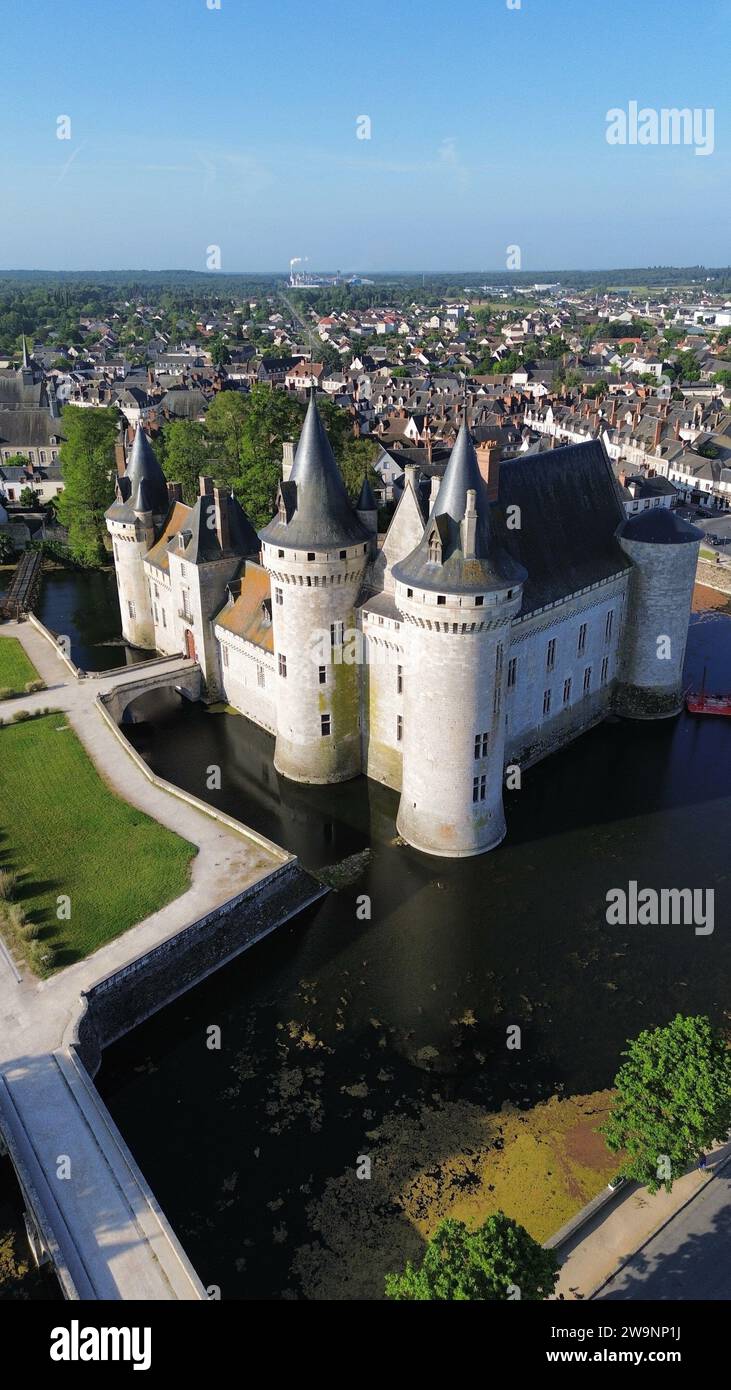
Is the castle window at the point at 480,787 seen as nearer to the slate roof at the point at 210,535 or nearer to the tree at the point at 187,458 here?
the slate roof at the point at 210,535

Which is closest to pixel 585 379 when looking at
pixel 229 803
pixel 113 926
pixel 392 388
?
pixel 392 388

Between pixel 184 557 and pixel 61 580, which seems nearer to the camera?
pixel 184 557

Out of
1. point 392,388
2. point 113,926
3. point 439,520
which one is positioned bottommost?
point 113,926

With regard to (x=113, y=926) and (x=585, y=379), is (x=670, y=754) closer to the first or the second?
(x=113, y=926)

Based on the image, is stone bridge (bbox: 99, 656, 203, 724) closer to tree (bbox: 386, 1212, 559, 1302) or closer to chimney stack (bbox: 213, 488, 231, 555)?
chimney stack (bbox: 213, 488, 231, 555)

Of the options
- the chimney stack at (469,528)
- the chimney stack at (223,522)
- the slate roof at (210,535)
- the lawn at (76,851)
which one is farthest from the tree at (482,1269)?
the chimney stack at (223,522)

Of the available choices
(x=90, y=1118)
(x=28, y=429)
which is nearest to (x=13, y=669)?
(x=90, y=1118)

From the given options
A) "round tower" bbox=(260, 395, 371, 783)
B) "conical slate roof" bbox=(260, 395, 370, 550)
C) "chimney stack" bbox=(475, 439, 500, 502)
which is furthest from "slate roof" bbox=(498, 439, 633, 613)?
"conical slate roof" bbox=(260, 395, 370, 550)
